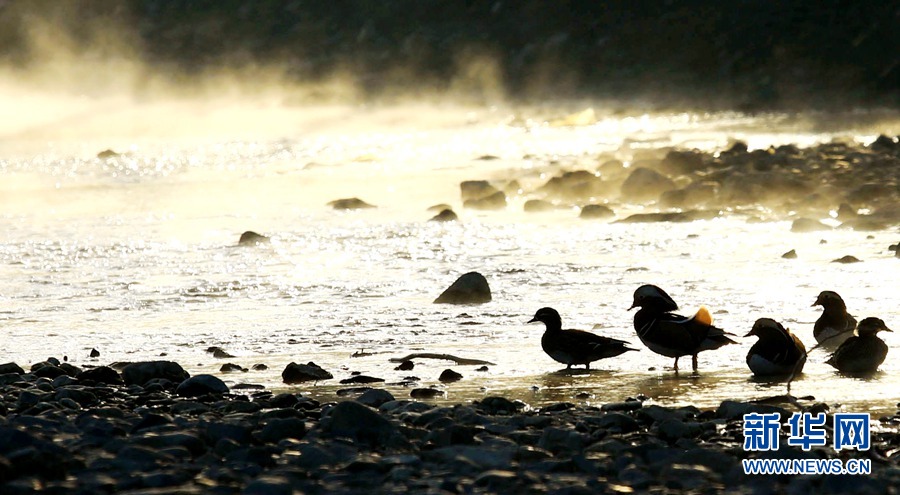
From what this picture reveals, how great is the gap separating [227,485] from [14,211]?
16.4 metres

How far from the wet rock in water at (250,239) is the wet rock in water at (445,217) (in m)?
2.87

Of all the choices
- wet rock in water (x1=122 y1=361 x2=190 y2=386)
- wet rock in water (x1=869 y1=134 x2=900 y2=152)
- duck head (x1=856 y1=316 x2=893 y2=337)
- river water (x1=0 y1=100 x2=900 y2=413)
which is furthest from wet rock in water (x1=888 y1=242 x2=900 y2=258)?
wet rock in water (x1=869 y1=134 x2=900 y2=152)

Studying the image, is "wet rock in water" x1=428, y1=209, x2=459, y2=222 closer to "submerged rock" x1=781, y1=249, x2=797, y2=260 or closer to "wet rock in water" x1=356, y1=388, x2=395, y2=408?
"submerged rock" x1=781, y1=249, x2=797, y2=260

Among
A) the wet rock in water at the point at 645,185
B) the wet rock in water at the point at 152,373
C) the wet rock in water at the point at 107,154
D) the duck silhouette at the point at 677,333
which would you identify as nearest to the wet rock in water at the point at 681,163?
the wet rock in water at the point at 645,185

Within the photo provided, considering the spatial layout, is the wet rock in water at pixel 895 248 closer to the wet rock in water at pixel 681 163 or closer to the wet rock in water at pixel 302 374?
the wet rock in water at pixel 302 374

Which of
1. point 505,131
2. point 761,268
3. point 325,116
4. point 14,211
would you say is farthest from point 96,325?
point 325,116

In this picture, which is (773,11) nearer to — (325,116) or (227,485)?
(325,116)

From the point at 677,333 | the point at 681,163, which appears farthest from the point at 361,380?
the point at 681,163

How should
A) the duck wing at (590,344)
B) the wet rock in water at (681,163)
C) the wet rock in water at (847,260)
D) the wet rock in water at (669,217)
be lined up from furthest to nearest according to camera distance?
the wet rock in water at (681,163)
the wet rock in water at (669,217)
the wet rock in water at (847,260)
the duck wing at (590,344)

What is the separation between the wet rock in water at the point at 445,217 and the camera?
66.8 ft

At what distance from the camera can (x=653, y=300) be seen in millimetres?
10750

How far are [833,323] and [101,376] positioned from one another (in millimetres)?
5471

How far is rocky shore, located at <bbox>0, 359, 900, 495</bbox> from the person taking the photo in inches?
274

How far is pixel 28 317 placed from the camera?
1316 cm
